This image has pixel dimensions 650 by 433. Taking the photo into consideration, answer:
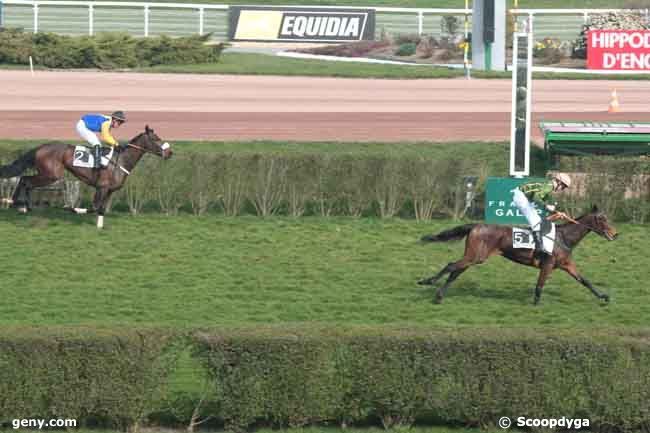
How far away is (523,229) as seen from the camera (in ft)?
45.2

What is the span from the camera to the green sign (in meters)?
18.0

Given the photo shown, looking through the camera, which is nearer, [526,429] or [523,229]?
[526,429]

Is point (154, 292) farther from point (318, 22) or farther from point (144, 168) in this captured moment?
point (318, 22)

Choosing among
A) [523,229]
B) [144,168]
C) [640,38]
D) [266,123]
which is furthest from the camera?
[640,38]

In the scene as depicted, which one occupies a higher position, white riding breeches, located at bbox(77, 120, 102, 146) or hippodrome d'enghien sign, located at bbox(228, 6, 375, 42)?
hippodrome d'enghien sign, located at bbox(228, 6, 375, 42)

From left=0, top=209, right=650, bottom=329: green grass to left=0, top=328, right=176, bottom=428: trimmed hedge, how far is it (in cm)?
247

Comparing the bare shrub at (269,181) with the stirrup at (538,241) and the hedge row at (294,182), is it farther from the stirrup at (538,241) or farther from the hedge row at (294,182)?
the stirrup at (538,241)

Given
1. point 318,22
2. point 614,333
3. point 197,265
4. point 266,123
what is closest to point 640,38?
point 318,22

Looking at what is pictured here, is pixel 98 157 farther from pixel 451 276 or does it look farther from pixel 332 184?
pixel 451 276

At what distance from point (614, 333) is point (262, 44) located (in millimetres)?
A: 32832

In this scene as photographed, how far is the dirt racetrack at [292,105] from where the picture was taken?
24422mm

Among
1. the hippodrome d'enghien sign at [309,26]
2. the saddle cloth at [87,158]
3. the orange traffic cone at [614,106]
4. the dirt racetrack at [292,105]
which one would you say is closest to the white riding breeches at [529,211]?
the saddle cloth at [87,158]

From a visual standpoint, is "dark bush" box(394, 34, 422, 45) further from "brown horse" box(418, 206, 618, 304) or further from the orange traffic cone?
"brown horse" box(418, 206, 618, 304)

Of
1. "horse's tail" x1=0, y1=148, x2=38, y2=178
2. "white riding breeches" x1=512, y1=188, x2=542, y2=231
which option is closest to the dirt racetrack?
"horse's tail" x1=0, y1=148, x2=38, y2=178
